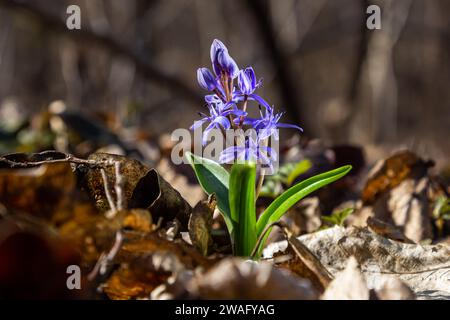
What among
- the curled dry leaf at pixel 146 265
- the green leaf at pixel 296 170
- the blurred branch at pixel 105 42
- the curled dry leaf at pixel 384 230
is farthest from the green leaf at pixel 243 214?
the blurred branch at pixel 105 42

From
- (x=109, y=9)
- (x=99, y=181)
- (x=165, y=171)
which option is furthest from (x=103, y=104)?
(x=99, y=181)

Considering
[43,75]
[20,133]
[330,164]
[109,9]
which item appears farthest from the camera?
[43,75]

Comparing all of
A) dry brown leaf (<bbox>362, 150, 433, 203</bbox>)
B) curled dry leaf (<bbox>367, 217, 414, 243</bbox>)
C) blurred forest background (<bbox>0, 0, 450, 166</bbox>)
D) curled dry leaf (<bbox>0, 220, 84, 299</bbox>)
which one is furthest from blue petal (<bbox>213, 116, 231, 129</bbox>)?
blurred forest background (<bbox>0, 0, 450, 166</bbox>)

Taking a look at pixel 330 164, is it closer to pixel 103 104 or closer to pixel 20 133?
pixel 20 133

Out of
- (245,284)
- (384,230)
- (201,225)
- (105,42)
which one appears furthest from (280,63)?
(245,284)

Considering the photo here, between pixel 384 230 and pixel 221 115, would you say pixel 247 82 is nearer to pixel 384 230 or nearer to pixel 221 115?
pixel 221 115

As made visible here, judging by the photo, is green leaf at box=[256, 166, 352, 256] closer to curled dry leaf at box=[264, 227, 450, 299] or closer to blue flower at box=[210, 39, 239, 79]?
curled dry leaf at box=[264, 227, 450, 299]
